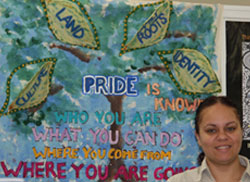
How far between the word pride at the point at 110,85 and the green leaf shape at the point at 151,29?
150 millimetres

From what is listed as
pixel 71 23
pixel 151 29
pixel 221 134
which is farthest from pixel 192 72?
pixel 71 23

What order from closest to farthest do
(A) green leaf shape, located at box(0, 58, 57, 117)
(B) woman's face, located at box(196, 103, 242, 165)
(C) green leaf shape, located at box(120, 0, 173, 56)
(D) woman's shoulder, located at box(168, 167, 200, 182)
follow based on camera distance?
(B) woman's face, located at box(196, 103, 242, 165) < (D) woman's shoulder, located at box(168, 167, 200, 182) < (A) green leaf shape, located at box(0, 58, 57, 117) < (C) green leaf shape, located at box(120, 0, 173, 56)

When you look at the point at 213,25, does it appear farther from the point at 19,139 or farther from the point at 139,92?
the point at 19,139

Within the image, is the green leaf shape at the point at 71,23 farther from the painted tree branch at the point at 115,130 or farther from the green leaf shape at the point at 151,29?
the painted tree branch at the point at 115,130

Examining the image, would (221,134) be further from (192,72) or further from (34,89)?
(34,89)

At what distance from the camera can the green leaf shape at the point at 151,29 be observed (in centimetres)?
183

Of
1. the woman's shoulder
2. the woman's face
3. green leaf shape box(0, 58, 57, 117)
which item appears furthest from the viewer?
green leaf shape box(0, 58, 57, 117)

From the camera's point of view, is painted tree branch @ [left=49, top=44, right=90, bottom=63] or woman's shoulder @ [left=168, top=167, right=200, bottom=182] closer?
woman's shoulder @ [left=168, top=167, right=200, bottom=182]

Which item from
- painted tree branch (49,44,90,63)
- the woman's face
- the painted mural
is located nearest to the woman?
the woman's face

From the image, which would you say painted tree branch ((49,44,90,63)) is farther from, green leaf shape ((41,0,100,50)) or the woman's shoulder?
the woman's shoulder

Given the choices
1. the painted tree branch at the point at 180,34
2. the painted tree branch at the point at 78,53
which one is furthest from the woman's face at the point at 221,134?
the painted tree branch at the point at 78,53

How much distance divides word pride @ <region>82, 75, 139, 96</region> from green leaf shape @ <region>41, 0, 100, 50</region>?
18cm

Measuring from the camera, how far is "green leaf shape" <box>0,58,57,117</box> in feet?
5.66

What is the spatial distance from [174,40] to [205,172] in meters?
→ 0.78
